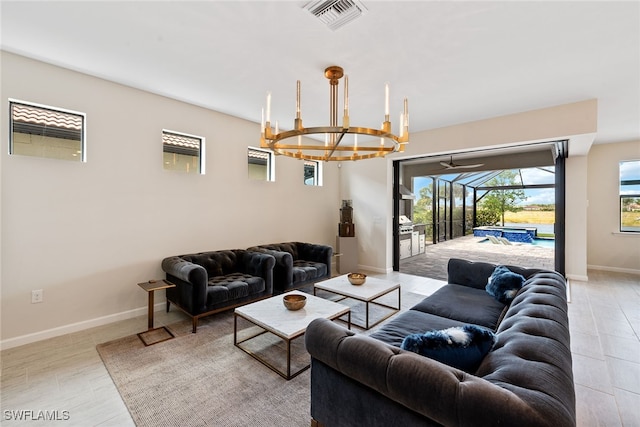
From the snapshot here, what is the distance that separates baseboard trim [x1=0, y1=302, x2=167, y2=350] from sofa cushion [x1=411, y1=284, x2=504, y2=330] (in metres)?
3.26

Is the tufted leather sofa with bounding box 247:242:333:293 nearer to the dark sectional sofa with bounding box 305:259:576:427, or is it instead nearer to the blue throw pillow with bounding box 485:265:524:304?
the dark sectional sofa with bounding box 305:259:576:427

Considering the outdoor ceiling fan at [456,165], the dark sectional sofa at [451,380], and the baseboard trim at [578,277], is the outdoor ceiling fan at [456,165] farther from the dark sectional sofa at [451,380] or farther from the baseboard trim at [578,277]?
the dark sectional sofa at [451,380]

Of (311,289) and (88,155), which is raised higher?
(88,155)

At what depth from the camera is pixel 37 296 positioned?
9.05 ft

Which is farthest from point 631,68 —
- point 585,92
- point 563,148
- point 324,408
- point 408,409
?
point 324,408

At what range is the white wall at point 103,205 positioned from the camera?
2664 mm

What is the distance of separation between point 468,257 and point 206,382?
6.97 m

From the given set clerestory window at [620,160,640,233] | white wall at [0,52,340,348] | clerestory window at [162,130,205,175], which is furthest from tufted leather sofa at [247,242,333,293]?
clerestory window at [620,160,640,233]

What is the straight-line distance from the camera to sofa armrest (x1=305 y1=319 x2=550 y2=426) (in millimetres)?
918

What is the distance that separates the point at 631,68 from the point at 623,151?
165 inches

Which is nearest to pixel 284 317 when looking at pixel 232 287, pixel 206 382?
pixel 206 382

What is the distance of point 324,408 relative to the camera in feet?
5.01

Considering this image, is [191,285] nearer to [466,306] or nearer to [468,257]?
[466,306]

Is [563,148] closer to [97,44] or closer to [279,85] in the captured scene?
[279,85]
